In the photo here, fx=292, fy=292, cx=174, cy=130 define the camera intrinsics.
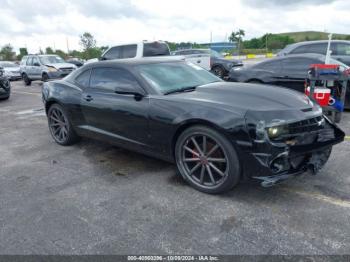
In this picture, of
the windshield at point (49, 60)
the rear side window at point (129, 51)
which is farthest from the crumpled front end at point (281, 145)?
the windshield at point (49, 60)

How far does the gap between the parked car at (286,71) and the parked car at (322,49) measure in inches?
91.7

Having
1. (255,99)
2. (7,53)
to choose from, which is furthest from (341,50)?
(7,53)

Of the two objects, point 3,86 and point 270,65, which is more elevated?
point 270,65

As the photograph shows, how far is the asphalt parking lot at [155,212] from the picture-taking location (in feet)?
7.98

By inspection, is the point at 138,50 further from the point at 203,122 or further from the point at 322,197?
the point at 322,197

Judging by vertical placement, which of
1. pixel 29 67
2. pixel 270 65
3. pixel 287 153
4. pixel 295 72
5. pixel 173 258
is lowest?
pixel 173 258

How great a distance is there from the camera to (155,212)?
9.64 ft

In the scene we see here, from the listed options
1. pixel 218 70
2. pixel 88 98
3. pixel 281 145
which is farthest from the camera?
pixel 218 70

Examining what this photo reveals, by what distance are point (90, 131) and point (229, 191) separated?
238 cm

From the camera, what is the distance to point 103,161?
4.36 meters

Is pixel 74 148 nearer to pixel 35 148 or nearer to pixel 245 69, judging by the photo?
pixel 35 148

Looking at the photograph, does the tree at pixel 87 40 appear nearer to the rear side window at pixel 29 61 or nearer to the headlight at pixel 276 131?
the rear side window at pixel 29 61

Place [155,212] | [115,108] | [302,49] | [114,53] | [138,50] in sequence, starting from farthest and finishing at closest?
1. [114,53]
2. [138,50]
3. [302,49]
4. [115,108]
5. [155,212]

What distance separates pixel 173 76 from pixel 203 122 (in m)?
1.18
